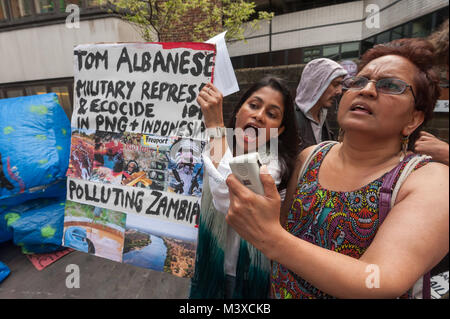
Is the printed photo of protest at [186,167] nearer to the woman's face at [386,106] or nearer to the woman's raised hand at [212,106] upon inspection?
the woman's raised hand at [212,106]

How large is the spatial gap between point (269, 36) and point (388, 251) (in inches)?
256

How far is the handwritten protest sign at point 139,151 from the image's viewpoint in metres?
1.35

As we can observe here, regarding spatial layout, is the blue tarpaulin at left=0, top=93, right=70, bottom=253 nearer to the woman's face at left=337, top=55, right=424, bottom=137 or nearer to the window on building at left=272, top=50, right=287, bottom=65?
the woman's face at left=337, top=55, right=424, bottom=137

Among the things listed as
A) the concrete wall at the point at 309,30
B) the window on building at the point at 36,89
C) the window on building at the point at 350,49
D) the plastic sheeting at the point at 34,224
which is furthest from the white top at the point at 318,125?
the window on building at the point at 36,89

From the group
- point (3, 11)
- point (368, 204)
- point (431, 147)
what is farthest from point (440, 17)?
point (3, 11)

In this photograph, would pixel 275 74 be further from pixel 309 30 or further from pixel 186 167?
pixel 186 167

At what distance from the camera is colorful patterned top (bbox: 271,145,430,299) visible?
0.73m

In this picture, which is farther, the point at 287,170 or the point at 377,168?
the point at 287,170

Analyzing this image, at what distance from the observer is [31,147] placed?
2234mm

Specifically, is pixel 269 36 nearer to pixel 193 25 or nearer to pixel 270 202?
pixel 193 25

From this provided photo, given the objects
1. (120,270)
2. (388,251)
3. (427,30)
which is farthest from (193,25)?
(388,251)

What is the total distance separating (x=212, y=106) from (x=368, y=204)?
0.81 metres

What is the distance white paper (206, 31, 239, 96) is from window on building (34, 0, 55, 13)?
5.57 metres

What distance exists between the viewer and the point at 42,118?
2371mm
